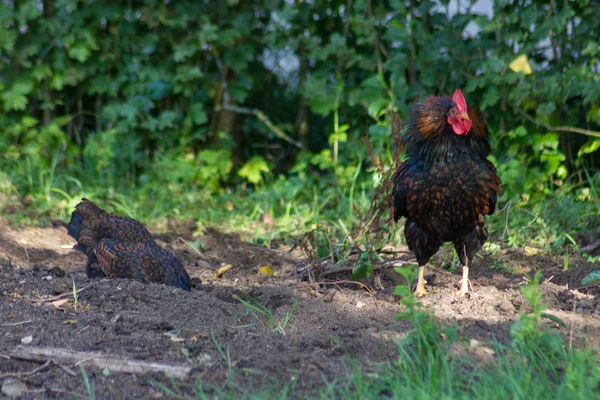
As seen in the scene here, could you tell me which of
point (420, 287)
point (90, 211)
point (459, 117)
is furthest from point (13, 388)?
point (459, 117)

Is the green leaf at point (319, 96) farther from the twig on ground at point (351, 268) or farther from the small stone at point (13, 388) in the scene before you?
the small stone at point (13, 388)

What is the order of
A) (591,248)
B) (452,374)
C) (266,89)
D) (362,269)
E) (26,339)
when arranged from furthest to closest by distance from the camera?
(266,89)
(591,248)
(362,269)
(26,339)
(452,374)

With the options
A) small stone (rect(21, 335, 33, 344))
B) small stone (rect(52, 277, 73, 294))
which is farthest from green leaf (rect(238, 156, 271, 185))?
small stone (rect(21, 335, 33, 344))

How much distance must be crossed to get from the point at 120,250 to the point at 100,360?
1.44 m

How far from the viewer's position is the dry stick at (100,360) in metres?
2.95

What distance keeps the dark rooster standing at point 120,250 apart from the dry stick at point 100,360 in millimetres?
1187

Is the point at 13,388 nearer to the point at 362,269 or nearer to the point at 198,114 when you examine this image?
the point at 362,269

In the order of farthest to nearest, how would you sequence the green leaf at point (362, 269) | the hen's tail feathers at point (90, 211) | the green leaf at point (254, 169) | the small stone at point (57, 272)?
the green leaf at point (254, 169) < the hen's tail feathers at point (90, 211) < the small stone at point (57, 272) < the green leaf at point (362, 269)

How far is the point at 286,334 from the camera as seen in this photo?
355 centimetres

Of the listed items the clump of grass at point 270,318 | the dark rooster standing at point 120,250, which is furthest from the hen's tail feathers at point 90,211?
the clump of grass at point 270,318

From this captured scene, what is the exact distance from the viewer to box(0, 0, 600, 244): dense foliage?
246 inches

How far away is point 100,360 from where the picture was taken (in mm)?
3029

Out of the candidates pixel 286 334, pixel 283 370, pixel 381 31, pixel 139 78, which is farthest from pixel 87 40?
pixel 283 370

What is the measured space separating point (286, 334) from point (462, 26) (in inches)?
164
